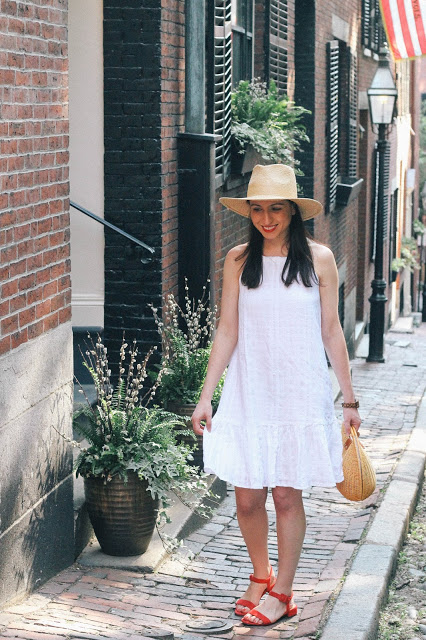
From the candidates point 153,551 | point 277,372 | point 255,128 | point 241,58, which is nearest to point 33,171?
point 277,372

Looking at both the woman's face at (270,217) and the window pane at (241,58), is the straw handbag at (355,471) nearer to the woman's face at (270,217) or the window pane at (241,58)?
the woman's face at (270,217)

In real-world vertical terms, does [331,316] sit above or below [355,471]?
above

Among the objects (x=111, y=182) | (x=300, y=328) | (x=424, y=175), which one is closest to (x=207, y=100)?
(x=111, y=182)

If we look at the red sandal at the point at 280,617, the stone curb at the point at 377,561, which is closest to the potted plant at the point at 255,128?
the stone curb at the point at 377,561

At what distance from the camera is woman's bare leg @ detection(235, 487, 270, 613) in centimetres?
440

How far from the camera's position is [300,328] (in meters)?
4.27

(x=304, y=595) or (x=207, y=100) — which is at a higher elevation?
(x=207, y=100)

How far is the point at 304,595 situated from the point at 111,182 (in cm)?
292

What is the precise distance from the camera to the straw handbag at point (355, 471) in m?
4.43

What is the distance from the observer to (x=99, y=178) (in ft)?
22.5

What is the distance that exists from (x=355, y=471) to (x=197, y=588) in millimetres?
1091

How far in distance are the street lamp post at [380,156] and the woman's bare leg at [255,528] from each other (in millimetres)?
10100

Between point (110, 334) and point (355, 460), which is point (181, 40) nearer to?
point (110, 334)

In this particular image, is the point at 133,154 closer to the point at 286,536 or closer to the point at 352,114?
the point at 286,536
